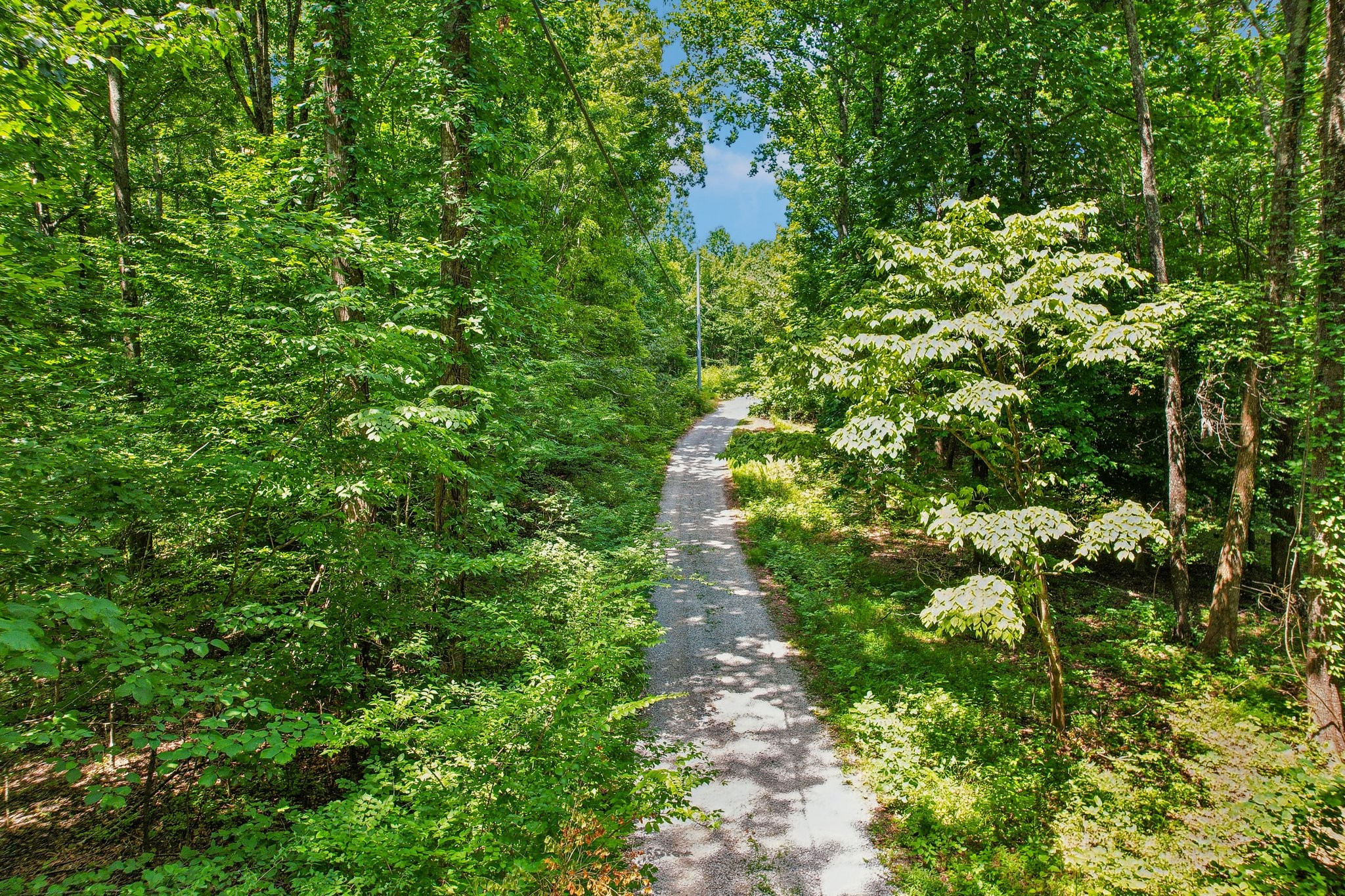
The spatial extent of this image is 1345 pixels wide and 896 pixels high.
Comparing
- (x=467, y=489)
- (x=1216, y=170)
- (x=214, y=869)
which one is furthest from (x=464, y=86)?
(x=1216, y=170)

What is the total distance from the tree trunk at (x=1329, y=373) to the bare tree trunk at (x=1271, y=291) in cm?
44

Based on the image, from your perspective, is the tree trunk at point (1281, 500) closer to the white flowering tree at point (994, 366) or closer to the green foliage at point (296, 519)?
the white flowering tree at point (994, 366)

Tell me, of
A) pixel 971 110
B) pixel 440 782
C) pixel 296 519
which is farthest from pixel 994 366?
pixel 296 519

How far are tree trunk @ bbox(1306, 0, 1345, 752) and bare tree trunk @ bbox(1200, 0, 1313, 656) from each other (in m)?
0.44

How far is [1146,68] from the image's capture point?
8.90 meters

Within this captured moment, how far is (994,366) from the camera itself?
19.9 ft

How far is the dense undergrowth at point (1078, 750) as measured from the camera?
3.91m

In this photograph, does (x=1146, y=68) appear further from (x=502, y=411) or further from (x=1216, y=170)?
(x=502, y=411)

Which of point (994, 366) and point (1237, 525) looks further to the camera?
point (1237, 525)

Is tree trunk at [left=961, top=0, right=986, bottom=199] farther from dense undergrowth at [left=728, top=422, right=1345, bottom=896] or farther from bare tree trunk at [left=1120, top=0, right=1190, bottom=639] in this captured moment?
dense undergrowth at [left=728, top=422, right=1345, bottom=896]

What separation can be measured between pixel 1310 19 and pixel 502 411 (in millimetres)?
10368

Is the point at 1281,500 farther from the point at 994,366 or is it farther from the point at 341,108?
the point at 341,108

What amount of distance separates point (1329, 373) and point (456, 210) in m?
9.42

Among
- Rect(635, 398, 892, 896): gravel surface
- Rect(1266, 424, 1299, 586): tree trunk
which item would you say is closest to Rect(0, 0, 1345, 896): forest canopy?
Rect(1266, 424, 1299, 586): tree trunk
